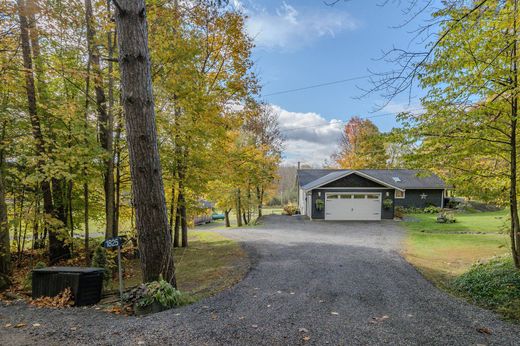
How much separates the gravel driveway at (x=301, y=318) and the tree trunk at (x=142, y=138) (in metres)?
0.89

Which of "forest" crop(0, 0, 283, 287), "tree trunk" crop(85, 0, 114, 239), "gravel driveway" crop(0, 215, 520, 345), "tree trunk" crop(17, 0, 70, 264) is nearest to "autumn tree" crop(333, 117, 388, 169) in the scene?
"forest" crop(0, 0, 283, 287)

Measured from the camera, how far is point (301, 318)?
12.5 ft

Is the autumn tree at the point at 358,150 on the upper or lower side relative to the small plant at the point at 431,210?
upper

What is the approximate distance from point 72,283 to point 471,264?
928cm

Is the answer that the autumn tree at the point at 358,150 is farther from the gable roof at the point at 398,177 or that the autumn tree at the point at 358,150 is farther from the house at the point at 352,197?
the house at the point at 352,197

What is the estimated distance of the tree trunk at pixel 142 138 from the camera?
3773mm

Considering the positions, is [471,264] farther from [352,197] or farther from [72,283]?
[352,197]

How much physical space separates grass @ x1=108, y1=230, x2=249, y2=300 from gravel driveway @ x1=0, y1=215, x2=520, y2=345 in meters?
0.45

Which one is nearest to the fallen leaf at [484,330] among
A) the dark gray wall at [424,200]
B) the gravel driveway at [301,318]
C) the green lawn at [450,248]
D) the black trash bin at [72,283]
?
the gravel driveway at [301,318]

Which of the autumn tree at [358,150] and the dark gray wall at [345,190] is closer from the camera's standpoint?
the dark gray wall at [345,190]

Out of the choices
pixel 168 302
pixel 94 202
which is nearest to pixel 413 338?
pixel 168 302

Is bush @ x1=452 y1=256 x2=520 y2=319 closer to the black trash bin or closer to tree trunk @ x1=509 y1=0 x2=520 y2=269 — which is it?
tree trunk @ x1=509 y1=0 x2=520 y2=269

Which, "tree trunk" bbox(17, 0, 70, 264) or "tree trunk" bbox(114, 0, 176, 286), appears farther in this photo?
"tree trunk" bbox(17, 0, 70, 264)

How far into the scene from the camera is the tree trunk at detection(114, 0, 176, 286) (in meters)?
3.77
